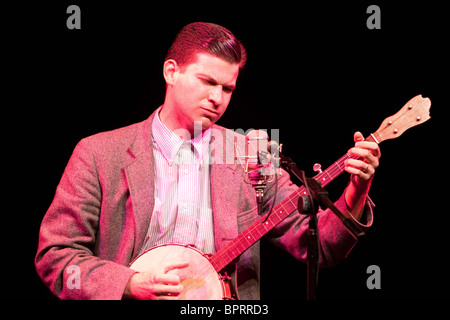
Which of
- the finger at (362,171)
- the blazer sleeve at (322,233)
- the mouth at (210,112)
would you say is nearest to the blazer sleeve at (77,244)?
the mouth at (210,112)

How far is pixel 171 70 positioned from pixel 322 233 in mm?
1245

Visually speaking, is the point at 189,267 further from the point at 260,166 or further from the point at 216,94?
the point at 216,94

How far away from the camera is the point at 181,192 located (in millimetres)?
2557

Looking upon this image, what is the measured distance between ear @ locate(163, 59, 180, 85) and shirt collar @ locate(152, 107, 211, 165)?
0.26m

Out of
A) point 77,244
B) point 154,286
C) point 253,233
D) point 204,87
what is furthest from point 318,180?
point 77,244

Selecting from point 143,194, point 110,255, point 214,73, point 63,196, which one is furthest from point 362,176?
point 63,196

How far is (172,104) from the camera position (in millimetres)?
2617

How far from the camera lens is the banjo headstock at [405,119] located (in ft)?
6.77

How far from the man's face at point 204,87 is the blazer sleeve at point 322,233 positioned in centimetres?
59

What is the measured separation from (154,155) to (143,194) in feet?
0.90

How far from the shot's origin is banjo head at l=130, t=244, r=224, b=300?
2.31 meters

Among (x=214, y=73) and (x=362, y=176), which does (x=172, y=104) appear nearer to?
(x=214, y=73)

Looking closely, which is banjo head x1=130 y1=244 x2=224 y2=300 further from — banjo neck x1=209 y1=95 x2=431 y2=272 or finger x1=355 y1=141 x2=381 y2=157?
finger x1=355 y1=141 x2=381 y2=157

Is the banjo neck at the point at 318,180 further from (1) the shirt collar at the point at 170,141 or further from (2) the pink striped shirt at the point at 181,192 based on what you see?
(1) the shirt collar at the point at 170,141
